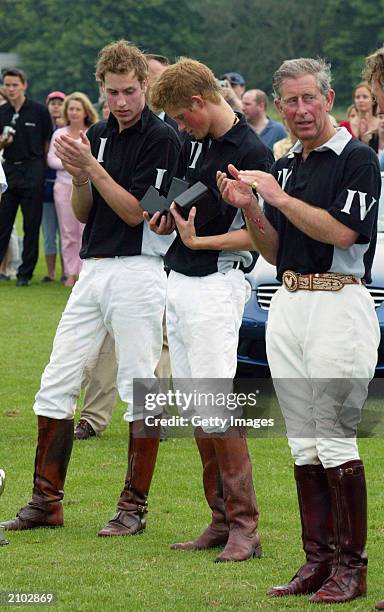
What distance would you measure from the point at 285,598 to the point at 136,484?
5.02ft

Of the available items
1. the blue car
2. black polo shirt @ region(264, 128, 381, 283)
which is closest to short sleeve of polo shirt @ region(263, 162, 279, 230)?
black polo shirt @ region(264, 128, 381, 283)

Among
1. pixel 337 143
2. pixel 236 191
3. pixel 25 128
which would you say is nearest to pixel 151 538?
pixel 236 191

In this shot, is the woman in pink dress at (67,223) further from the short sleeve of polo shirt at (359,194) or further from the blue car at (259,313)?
the short sleeve of polo shirt at (359,194)

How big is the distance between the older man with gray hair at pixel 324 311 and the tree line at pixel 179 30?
2440 inches

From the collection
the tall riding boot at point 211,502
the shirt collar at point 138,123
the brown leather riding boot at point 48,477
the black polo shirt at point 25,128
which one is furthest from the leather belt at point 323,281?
the black polo shirt at point 25,128

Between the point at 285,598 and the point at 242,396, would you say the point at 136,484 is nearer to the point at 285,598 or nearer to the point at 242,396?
the point at 285,598

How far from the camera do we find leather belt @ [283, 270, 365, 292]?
572 centimetres

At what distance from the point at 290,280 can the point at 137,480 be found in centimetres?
179

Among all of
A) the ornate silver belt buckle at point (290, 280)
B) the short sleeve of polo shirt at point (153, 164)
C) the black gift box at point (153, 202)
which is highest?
the short sleeve of polo shirt at point (153, 164)

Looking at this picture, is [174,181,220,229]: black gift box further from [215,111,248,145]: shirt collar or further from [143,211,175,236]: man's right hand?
[215,111,248,145]: shirt collar

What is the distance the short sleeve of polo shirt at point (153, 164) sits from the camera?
275 inches

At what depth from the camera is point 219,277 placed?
6617mm

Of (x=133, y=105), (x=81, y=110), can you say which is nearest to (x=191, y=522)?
(x=133, y=105)

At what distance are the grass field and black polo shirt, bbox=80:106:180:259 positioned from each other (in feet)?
4.70
